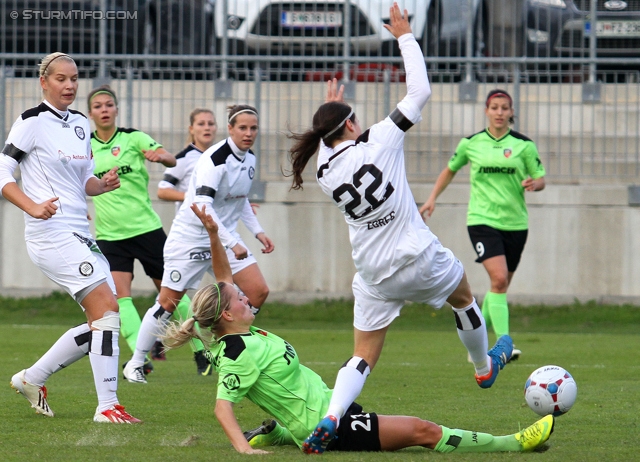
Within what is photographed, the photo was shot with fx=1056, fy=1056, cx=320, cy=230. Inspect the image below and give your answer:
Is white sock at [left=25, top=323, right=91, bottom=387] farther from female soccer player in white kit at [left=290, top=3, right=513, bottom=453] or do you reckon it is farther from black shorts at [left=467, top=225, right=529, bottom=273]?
black shorts at [left=467, top=225, right=529, bottom=273]

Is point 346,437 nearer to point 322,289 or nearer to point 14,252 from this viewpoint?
point 322,289

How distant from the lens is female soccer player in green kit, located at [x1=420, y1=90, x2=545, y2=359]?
32.1 feet

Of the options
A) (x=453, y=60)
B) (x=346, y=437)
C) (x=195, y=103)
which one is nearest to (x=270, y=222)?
(x=195, y=103)

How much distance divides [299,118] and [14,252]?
418 centimetres

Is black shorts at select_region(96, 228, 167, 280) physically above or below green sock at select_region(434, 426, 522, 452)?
above

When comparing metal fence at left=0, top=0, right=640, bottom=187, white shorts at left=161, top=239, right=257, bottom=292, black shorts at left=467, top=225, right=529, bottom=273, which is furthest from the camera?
metal fence at left=0, top=0, right=640, bottom=187

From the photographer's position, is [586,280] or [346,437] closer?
[346,437]

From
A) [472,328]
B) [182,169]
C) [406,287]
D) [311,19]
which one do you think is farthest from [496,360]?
[311,19]

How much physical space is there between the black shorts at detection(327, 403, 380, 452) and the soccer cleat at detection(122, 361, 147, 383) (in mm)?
3206

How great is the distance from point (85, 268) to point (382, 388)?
2617 mm

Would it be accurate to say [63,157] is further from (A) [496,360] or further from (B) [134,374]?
(A) [496,360]

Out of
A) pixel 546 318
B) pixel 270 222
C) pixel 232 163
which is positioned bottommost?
pixel 546 318

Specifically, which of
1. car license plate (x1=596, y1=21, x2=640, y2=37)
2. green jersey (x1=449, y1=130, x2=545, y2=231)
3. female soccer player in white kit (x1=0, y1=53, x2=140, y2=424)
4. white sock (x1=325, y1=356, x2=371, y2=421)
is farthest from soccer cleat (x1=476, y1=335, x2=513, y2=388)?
car license plate (x1=596, y1=21, x2=640, y2=37)

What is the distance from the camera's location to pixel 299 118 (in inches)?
561
